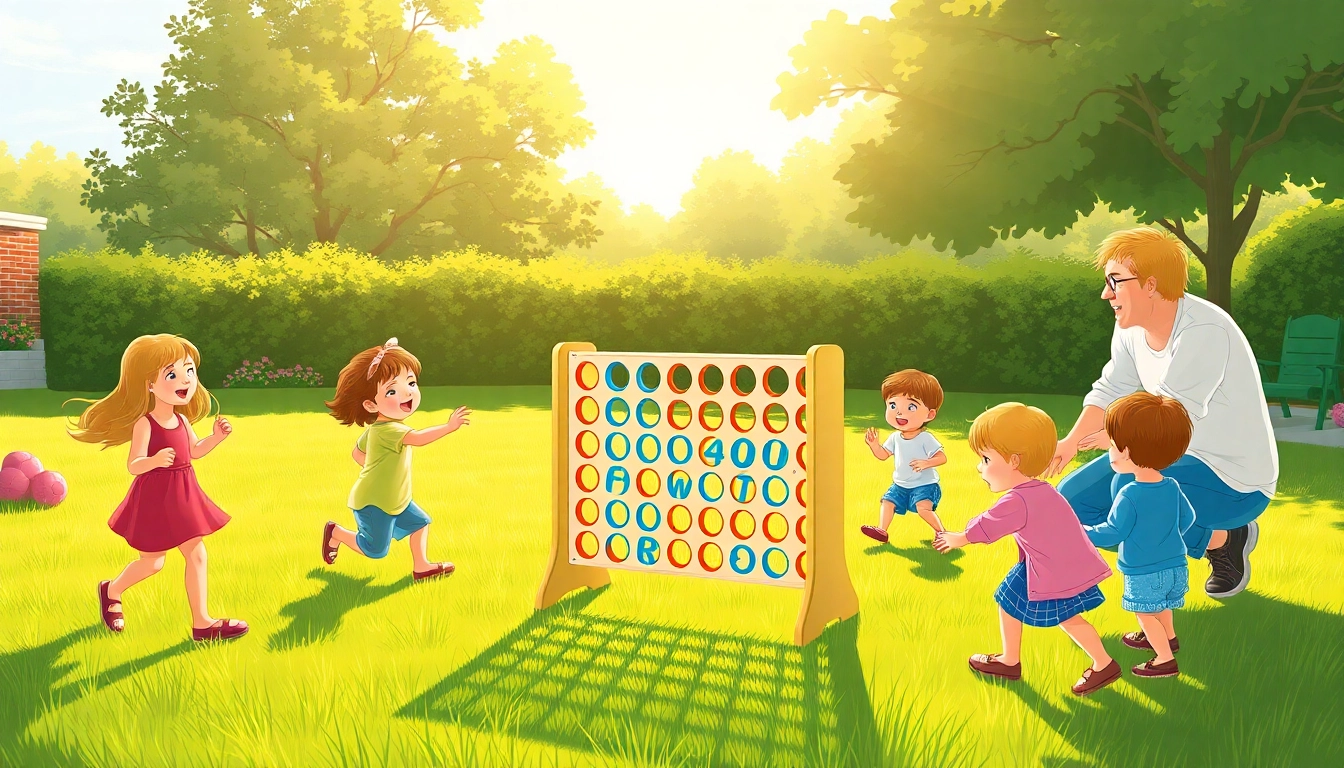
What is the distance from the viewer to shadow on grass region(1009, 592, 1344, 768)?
3.57 m

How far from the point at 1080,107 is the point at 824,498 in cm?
1264

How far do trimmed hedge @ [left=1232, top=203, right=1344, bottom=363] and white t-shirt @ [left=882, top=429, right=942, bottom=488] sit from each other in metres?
14.3

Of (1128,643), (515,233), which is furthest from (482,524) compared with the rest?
(515,233)

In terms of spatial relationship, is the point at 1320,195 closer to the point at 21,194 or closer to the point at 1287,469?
the point at 1287,469

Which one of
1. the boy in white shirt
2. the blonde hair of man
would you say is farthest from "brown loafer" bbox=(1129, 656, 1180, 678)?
the boy in white shirt

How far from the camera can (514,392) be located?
19641mm

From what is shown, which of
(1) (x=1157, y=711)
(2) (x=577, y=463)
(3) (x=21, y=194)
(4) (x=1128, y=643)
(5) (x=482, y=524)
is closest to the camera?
(1) (x=1157, y=711)

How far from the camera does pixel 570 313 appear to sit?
20469 millimetres

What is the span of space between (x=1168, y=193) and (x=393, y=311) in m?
14.7

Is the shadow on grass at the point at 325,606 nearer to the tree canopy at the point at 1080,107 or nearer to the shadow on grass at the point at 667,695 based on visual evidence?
the shadow on grass at the point at 667,695

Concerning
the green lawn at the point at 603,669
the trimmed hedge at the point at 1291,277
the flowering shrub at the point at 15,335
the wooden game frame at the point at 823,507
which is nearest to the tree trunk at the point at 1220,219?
the trimmed hedge at the point at 1291,277

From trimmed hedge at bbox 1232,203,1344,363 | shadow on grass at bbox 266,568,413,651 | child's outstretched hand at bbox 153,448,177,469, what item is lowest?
shadow on grass at bbox 266,568,413,651

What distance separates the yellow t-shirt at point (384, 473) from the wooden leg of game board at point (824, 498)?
241 centimetres

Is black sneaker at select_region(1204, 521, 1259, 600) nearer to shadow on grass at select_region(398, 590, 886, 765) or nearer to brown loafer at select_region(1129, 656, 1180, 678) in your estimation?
brown loafer at select_region(1129, 656, 1180, 678)
